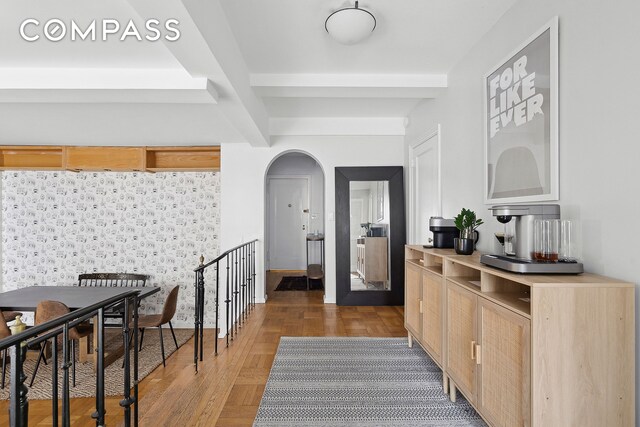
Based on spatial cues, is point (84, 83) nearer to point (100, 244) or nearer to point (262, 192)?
point (262, 192)

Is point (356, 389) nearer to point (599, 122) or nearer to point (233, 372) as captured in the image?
point (233, 372)

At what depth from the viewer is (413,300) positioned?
2836 mm

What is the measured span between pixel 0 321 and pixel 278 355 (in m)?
2.50

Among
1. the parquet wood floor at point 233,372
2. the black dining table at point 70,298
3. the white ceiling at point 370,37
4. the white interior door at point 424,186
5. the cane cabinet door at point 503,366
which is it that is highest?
the white ceiling at point 370,37

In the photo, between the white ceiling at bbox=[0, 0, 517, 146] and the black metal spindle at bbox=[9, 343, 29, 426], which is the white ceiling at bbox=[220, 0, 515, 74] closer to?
the white ceiling at bbox=[0, 0, 517, 146]

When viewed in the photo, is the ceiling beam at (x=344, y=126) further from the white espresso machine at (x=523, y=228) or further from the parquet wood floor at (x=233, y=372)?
the white espresso machine at (x=523, y=228)

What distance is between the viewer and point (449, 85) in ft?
10.1

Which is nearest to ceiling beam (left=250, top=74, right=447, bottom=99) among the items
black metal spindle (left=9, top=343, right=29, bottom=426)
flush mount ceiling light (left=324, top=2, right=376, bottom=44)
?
flush mount ceiling light (left=324, top=2, right=376, bottom=44)

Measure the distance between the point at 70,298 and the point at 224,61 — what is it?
2961mm

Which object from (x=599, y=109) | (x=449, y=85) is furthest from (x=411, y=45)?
(x=599, y=109)

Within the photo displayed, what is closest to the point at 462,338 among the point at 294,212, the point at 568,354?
the point at 568,354

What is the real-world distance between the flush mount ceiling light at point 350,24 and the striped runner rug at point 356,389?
242 cm

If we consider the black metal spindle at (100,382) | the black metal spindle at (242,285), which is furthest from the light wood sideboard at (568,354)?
the black metal spindle at (242,285)

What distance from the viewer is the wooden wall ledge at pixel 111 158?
4766 mm
